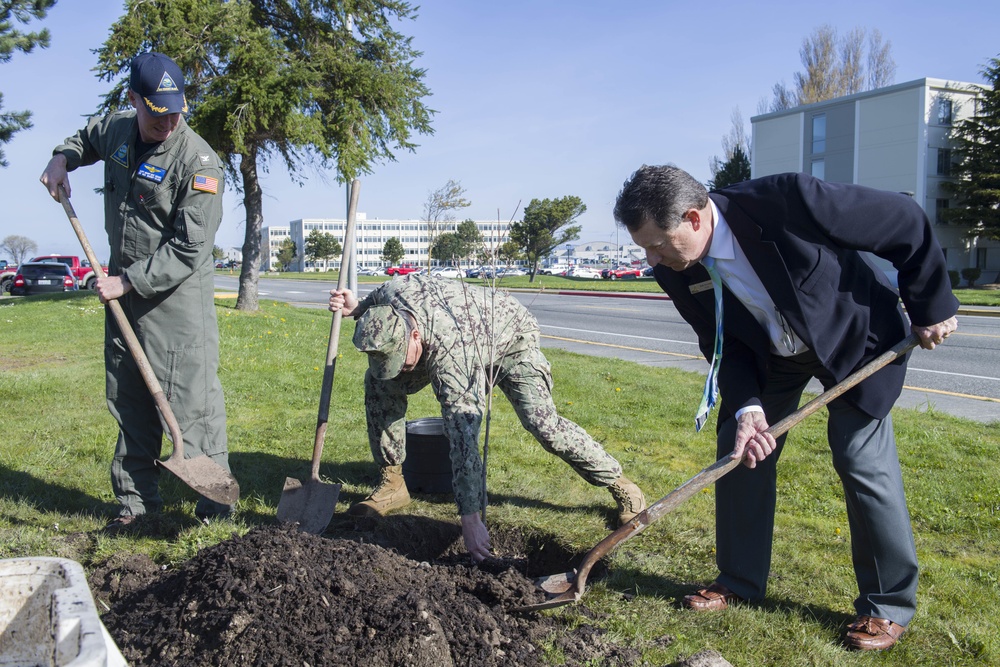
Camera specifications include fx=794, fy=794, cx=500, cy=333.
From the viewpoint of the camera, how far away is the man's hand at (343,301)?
12.4ft

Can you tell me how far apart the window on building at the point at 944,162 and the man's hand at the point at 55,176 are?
42.1 m

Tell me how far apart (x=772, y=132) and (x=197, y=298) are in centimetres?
4474

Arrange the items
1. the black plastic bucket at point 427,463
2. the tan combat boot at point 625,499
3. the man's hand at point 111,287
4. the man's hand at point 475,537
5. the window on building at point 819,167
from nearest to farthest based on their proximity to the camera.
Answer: the man's hand at point 475,537
the man's hand at point 111,287
the tan combat boot at point 625,499
the black plastic bucket at point 427,463
the window on building at point 819,167

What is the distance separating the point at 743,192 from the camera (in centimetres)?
275

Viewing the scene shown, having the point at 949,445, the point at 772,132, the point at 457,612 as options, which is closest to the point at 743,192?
the point at 457,612

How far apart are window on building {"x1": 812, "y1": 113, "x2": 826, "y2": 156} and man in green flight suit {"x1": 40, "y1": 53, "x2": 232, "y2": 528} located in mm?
43160

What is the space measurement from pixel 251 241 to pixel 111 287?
1311 centimetres

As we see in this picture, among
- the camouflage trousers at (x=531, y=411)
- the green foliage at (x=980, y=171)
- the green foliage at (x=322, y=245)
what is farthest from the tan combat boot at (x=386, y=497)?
the green foliage at (x=322, y=245)

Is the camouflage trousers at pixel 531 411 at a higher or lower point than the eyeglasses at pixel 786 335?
lower

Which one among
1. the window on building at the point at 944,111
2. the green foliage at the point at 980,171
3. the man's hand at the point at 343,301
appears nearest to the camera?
the man's hand at the point at 343,301

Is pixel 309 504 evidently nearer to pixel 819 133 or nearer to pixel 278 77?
pixel 278 77

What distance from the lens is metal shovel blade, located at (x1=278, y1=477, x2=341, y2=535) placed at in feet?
12.2

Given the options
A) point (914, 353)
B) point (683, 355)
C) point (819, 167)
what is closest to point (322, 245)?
point (819, 167)

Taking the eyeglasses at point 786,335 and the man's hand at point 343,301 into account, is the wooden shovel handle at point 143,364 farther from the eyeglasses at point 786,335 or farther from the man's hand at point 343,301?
the eyeglasses at point 786,335
